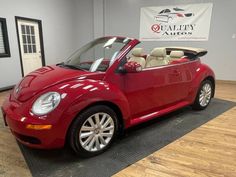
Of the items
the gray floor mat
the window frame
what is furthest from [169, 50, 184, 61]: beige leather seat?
the window frame

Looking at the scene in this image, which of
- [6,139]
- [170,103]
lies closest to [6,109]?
[6,139]

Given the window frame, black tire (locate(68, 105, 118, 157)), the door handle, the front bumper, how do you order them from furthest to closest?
the window frame → the door handle → black tire (locate(68, 105, 118, 157)) → the front bumper

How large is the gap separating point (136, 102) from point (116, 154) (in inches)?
23.3

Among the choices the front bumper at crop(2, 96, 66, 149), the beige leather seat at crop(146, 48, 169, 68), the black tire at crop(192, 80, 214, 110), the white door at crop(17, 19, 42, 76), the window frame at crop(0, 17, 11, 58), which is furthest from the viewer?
the white door at crop(17, 19, 42, 76)

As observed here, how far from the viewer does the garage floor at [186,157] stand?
1771 mm

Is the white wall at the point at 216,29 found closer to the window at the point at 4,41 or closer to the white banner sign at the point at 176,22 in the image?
the white banner sign at the point at 176,22

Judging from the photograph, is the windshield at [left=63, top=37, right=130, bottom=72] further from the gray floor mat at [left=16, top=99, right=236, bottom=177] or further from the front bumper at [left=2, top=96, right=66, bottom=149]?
the gray floor mat at [left=16, top=99, right=236, bottom=177]

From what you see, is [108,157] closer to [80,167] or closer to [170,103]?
[80,167]

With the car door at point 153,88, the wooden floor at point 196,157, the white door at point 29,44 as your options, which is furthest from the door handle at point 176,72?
the white door at point 29,44

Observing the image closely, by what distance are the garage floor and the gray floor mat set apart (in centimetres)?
8

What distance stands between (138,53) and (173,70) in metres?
0.74

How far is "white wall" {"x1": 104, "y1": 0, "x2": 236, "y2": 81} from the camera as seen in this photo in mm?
5152

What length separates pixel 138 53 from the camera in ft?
10.3

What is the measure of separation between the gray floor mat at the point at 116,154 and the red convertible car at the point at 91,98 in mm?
127
